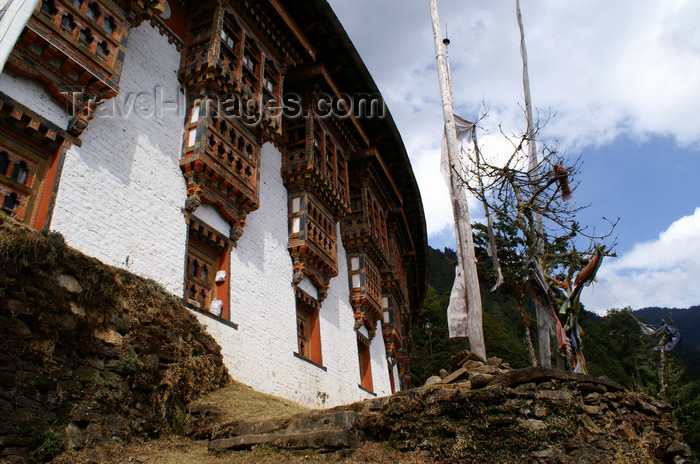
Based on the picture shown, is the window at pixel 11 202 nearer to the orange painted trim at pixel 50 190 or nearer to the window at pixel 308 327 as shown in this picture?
the orange painted trim at pixel 50 190

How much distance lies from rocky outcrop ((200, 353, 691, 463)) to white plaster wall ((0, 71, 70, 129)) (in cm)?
635

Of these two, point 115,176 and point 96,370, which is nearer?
point 96,370

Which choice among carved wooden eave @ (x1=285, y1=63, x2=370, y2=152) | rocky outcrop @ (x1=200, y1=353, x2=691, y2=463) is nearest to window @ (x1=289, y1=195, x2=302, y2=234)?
carved wooden eave @ (x1=285, y1=63, x2=370, y2=152)

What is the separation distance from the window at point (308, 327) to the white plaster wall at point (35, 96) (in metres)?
8.24

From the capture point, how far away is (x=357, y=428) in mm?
8055

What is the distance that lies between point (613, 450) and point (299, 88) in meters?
14.9

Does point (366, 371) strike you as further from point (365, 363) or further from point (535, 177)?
point (535, 177)

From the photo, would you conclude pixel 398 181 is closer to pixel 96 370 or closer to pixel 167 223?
pixel 167 223

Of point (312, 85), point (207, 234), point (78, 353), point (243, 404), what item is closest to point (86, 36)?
point (207, 234)

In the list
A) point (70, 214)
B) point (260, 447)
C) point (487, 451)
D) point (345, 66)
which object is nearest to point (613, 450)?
point (487, 451)

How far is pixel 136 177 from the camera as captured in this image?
36.2ft

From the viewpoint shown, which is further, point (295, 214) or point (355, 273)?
point (355, 273)

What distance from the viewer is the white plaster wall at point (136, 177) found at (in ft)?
31.6

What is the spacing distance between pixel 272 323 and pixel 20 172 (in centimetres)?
695
